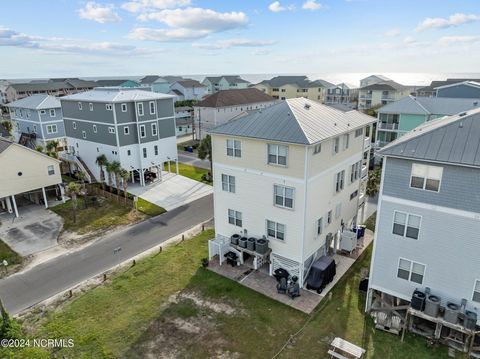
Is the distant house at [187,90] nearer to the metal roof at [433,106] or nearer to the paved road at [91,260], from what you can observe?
the metal roof at [433,106]

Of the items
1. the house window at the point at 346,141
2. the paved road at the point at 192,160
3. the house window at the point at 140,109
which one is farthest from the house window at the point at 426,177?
the paved road at the point at 192,160

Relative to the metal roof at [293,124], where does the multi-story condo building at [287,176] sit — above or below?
below

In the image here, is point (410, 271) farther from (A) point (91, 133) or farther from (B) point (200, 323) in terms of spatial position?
(A) point (91, 133)

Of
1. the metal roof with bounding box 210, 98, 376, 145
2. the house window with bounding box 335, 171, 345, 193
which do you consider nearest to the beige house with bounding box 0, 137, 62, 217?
the metal roof with bounding box 210, 98, 376, 145

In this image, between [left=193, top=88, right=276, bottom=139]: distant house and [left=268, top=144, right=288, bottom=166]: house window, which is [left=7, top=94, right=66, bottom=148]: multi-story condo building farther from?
[left=268, top=144, right=288, bottom=166]: house window

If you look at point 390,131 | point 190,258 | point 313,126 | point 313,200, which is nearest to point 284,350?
point 313,200
